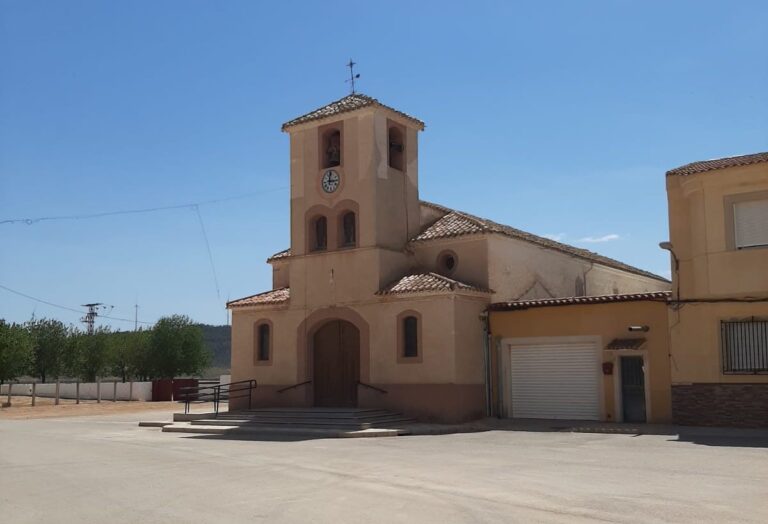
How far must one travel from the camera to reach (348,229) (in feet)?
91.9

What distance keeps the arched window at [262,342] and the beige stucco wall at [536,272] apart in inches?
335

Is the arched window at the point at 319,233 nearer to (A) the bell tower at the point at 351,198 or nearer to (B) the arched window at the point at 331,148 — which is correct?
(A) the bell tower at the point at 351,198

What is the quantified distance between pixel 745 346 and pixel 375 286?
11208 millimetres

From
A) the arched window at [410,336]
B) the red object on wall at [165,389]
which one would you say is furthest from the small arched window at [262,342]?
the red object on wall at [165,389]

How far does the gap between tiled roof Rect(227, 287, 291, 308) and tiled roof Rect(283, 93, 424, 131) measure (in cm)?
609

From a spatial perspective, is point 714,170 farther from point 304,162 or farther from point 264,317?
point 264,317

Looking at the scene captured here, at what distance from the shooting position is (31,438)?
874 inches

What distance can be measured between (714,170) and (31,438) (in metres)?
20.0

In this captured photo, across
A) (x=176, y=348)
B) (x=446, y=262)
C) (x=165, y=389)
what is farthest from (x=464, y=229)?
(x=176, y=348)

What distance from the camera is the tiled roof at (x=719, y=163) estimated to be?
20953 millimetres

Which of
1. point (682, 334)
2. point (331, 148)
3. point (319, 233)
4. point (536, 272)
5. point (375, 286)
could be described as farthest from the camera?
point (536, 272)

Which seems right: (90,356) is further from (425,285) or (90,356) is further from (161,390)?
(425,285)

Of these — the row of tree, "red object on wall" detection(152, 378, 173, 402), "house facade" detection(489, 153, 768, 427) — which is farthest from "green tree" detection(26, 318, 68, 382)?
"house facade" detection(489, 153, 768, 427)

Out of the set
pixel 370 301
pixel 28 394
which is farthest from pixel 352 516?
pixel 28 394
